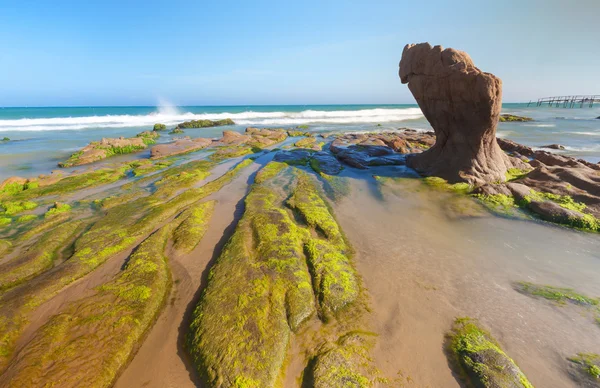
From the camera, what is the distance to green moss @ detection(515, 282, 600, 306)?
5609mm

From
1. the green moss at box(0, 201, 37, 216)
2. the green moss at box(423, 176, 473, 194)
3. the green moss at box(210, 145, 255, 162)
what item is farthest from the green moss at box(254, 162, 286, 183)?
the green moss at box(0, 201, 37, 216)

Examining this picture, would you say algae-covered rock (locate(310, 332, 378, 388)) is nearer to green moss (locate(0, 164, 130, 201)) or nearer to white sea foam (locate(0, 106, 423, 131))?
green moss (locate(0, 164, 130, 201))

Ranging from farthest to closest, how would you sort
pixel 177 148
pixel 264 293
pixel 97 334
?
pixel 177 148
pixel 264 293
pixel 97 334

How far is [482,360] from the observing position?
13.6 feet

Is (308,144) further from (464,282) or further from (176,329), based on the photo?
(176,329)

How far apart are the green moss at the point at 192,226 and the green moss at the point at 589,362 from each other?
813 centimetres

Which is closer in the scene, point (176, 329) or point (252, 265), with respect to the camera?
point (176, 329)

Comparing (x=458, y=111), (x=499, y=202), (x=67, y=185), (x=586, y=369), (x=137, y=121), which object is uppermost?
(x=458, y=111)

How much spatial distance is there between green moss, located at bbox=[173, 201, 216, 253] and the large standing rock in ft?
38.4

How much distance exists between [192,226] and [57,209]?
6.09 meters

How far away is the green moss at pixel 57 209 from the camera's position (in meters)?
9.89

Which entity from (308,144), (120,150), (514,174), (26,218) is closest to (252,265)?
(26,218)

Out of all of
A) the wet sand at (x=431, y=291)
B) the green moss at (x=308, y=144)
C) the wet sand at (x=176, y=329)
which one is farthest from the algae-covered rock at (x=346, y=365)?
the green moss at (x=308, y=144)

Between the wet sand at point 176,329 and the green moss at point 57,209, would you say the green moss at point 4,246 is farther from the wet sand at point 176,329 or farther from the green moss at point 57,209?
the wet sand at point 176,329
